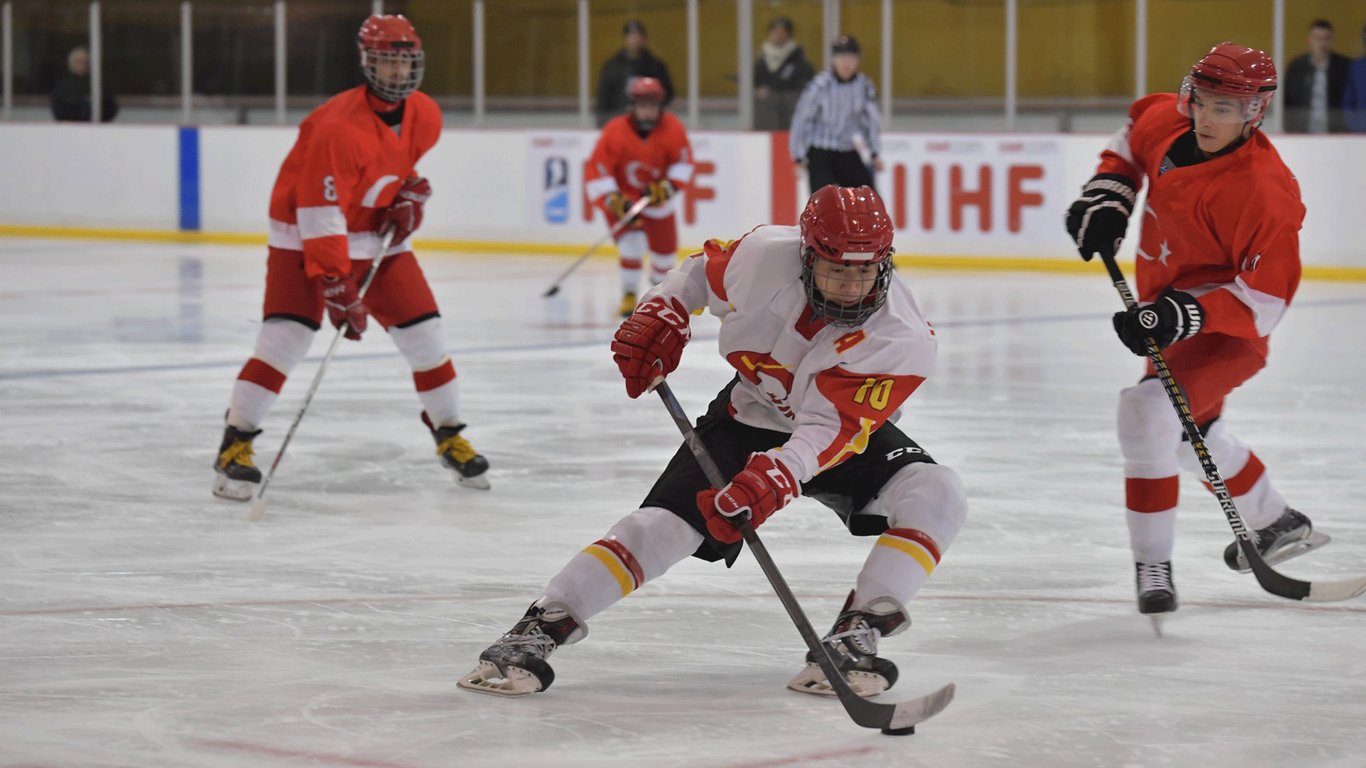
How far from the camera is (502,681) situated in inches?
118

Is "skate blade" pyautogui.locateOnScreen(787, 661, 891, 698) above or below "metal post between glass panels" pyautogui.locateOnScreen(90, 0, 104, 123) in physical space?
below

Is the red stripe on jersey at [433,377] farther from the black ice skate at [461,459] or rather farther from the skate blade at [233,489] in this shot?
the skate blade at [233,489]

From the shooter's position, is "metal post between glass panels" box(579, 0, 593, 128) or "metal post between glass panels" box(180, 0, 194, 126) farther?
"metal post between glass panels" box(180, 0, 194, 126)

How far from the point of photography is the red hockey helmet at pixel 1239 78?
11.4 ft

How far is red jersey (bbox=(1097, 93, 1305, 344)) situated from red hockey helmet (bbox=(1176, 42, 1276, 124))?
7 centimetres

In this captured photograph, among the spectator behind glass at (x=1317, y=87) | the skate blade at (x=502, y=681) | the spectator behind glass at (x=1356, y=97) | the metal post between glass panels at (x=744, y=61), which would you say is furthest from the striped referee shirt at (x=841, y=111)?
the skate blade at (x=502, y=681)

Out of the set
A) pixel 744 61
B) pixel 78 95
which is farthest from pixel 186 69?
pixel 744 61

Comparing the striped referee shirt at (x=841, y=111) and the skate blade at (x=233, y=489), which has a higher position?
the striped referee shirt at (x=841, y=111)

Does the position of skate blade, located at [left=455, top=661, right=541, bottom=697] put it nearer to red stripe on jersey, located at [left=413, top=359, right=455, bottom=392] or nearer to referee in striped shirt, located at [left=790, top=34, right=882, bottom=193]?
red stripe on jersey, located at [left=413, top=359, right=455, bottom=392]

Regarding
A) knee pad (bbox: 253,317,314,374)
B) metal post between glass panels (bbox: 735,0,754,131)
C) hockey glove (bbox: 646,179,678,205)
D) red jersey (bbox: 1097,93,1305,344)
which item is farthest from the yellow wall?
red jersey (bbox: 1097,93,1305,344)

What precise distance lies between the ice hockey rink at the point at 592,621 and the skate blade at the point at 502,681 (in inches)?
1.0

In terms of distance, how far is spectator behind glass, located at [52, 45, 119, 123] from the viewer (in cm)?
1410

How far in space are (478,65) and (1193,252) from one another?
10124 millimetres

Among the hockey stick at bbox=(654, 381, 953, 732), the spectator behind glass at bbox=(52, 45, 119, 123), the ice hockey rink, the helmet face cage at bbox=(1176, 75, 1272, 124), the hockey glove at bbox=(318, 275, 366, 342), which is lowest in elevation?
the ice hockey rink
